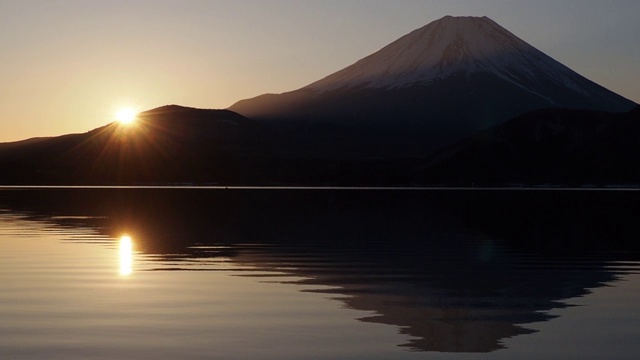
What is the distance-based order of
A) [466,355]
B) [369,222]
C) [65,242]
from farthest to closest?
[369,222], [65,242], [466,355]

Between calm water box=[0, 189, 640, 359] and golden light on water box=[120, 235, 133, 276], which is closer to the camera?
calm water box=[0, 189, 640, 359]

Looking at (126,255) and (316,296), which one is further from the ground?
(126,255)

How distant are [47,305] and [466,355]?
1030 centimetres

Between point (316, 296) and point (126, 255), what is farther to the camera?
point (126, 255)

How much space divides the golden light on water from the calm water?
0.07m

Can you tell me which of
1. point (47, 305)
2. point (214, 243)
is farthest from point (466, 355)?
point (214, 243)

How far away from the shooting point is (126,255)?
3641 centimetres

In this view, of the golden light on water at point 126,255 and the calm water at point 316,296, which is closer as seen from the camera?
the calm water at point 316,296

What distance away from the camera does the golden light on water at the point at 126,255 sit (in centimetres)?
3084

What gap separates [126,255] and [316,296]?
13.7m

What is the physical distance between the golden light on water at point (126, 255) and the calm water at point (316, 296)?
0.07 m

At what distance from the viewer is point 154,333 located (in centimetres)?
1895

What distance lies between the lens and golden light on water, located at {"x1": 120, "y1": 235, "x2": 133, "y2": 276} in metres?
30.8

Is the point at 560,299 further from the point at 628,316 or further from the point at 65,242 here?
the point at 65,242
